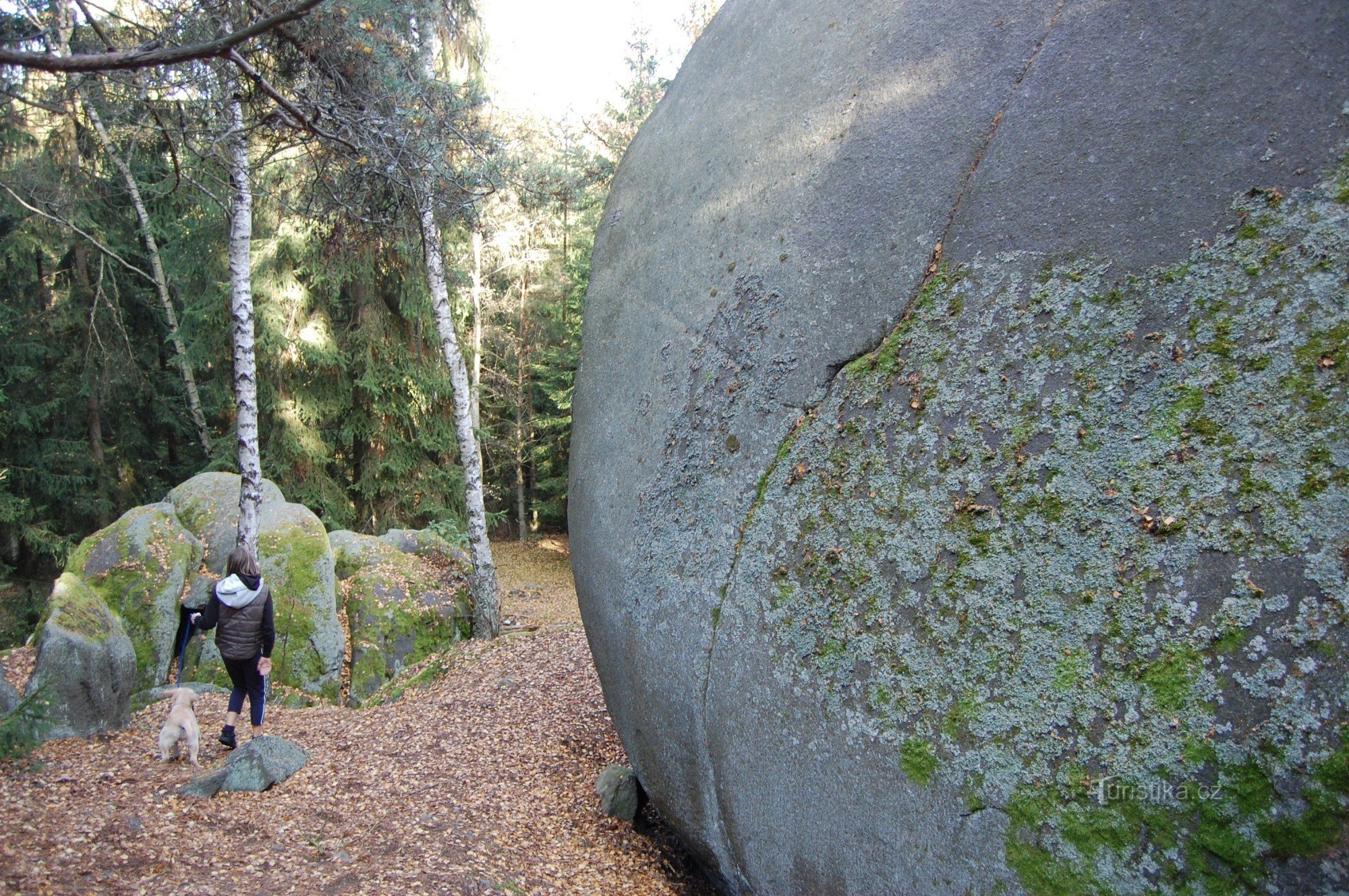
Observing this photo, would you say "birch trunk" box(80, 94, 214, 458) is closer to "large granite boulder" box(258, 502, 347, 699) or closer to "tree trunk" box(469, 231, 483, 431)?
"tree trunk" box(469, 231, 483, 431)

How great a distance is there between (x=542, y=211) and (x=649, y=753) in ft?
54.5

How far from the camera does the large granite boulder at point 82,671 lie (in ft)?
19.0

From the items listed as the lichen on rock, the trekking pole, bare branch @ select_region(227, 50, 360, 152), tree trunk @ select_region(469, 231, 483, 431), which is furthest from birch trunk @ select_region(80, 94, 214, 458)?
the lichen on rock

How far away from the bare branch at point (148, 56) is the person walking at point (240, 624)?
13.1ft

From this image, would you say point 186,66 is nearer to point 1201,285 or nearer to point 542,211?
point 1201,285

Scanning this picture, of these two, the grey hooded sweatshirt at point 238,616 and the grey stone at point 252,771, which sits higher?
the grey hooded sweatshirt at point 238,616

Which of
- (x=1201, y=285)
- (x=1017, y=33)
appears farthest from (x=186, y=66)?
(x=1201, y=285)

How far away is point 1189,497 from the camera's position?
2.38m

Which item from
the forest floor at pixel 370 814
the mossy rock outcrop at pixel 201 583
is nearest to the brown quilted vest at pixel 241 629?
the forest floor at pixel 370 814

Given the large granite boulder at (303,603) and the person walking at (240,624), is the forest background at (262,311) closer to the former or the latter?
the large granite boulder at (303,603)

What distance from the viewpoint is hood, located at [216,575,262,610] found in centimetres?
588

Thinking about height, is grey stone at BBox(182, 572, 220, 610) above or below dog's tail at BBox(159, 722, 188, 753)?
above

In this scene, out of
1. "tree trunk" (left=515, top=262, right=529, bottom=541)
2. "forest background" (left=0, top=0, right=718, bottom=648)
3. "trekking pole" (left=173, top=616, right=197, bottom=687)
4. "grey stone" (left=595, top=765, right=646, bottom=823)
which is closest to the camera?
"grey stone" (left=595, top=765, right=646, bottom=823)

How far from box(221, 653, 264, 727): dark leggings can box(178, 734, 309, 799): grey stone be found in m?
0.56
